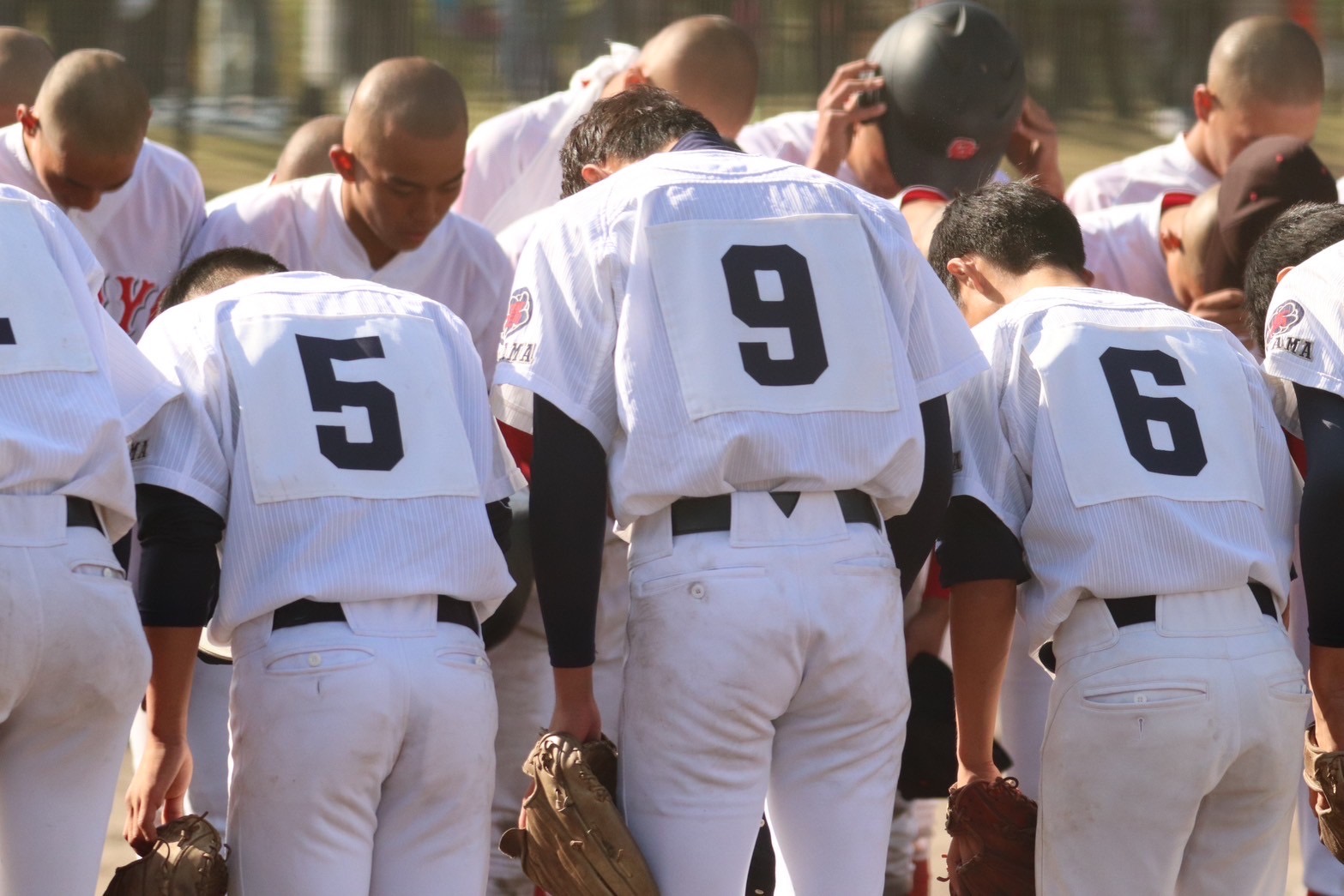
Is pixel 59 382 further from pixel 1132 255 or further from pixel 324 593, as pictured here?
pixel 1132 255

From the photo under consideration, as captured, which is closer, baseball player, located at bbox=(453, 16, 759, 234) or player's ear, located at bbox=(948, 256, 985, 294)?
player's ear, located at bbox=(948, 256, 985, 294)

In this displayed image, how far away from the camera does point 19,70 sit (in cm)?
554

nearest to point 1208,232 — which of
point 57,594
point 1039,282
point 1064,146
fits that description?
point 1039,282

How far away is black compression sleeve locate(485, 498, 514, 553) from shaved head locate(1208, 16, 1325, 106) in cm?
375

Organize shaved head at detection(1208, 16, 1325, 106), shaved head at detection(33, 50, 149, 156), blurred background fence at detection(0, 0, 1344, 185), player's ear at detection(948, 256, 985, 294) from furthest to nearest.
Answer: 1. blurred background fence at detection(0, 0, 1344, 185)
2. shaved head at detection(1208, 16, 1325, 106)
3. shaved head at detection(33, 50, 149, 156)
4. player's ear at detection(948, 256, 985, 294)

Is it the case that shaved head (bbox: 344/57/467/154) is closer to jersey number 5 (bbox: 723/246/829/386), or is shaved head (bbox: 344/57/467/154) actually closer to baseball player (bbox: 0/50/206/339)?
baseball player (bbox: 0/50/206/339)

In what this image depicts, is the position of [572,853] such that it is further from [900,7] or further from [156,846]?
[900,7]

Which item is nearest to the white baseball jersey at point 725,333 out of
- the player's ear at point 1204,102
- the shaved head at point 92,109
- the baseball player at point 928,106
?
the shaved head at point 92,109

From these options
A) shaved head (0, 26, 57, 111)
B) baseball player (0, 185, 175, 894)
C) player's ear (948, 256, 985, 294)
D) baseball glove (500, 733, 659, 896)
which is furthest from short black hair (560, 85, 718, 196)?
shaved head (0, 26, 57, 111)

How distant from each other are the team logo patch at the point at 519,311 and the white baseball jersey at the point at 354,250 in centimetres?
198

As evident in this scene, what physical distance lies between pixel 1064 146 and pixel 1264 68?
675cm

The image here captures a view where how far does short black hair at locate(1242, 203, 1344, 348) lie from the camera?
385cm

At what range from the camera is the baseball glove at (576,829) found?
9.81 feet

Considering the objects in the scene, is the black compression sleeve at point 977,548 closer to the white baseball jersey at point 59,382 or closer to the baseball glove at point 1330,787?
the baseball glove at point 1330,787
